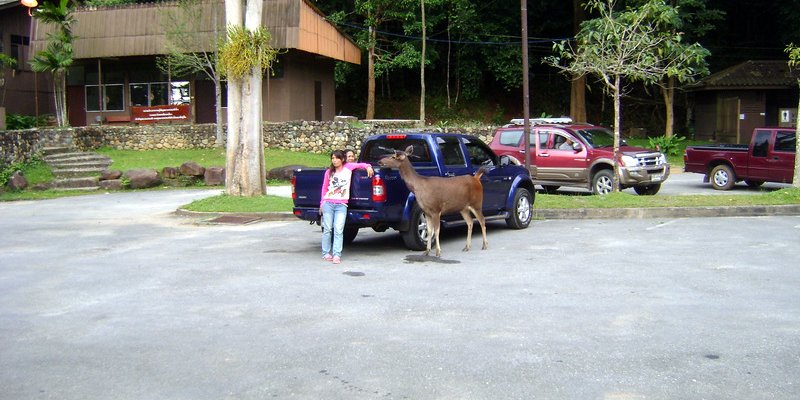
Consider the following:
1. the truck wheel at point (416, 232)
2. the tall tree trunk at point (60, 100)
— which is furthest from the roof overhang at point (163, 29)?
the truck wheel at point (416, 232)

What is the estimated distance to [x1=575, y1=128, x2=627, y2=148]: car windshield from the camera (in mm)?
19817

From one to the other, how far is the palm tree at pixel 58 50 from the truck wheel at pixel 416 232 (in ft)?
85.3

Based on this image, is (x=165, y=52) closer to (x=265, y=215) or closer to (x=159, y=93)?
(x=159, y=93)

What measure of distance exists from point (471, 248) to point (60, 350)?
6.79 m

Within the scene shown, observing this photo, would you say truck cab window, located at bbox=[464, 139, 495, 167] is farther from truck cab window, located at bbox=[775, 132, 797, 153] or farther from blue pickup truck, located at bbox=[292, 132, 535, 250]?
truck cab window, located at bbox=[775, 132, 797, 153]

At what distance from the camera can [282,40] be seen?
31781 mm

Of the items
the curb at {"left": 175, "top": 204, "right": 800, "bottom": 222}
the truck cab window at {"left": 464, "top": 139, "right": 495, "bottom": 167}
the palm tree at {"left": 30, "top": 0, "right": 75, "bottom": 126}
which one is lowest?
the curb at {"left": 175, "top": 204, "right": 800, "bottom": 222}


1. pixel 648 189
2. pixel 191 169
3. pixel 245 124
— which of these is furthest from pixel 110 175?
pixel 648 189

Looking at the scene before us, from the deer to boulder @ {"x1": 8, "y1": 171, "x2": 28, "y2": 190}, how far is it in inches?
701

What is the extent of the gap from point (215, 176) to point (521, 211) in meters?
13.8

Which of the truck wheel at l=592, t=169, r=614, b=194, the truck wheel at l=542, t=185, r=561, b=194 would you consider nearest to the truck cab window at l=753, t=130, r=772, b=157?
the truck wheel at l=592, t=169, r=614, b=194

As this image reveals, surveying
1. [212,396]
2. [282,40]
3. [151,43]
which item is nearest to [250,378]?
[212,396]

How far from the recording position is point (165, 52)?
33.4 meters

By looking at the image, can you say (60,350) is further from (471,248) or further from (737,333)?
(471,248)
